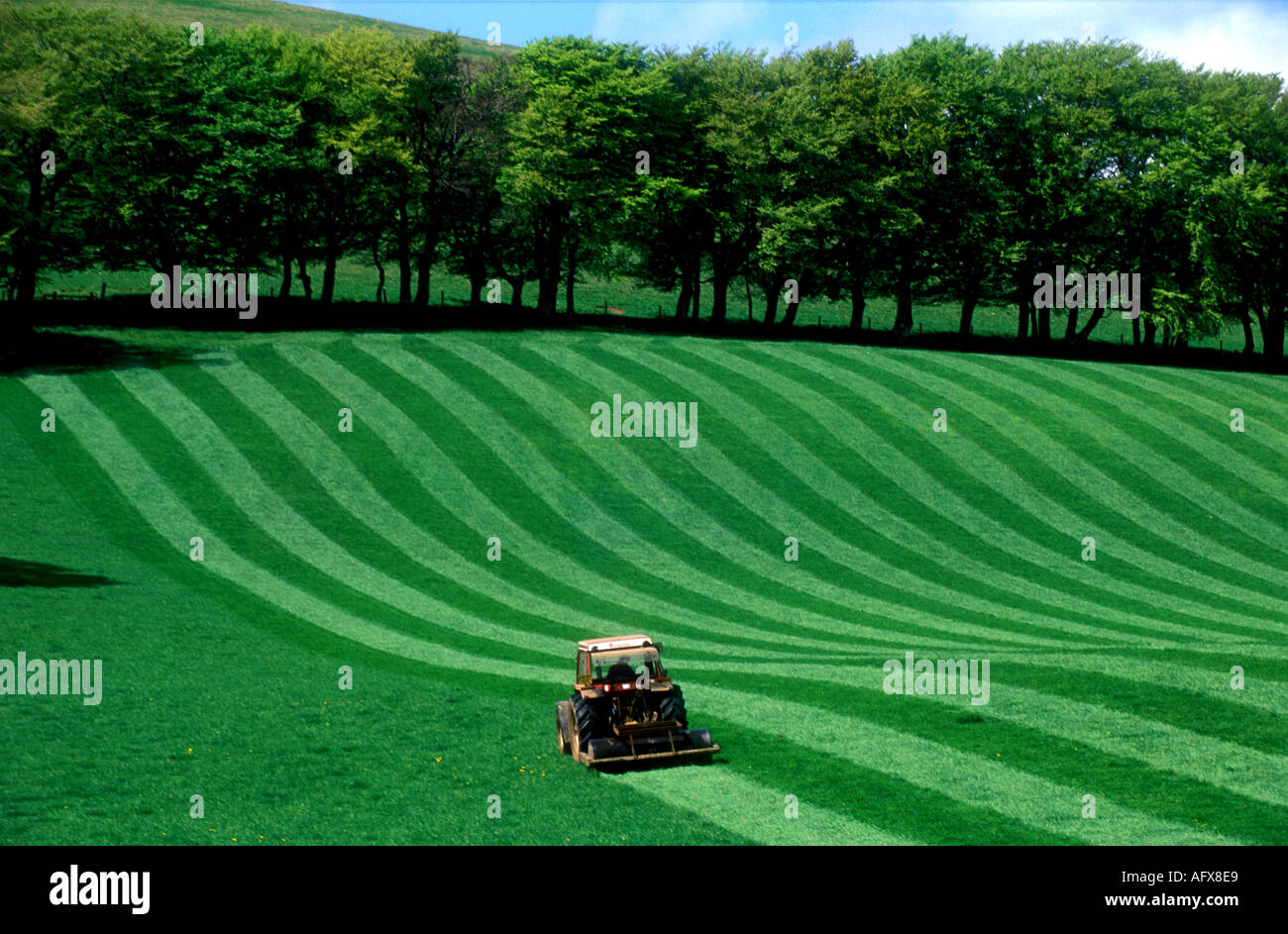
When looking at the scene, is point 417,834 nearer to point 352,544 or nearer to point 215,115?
point 352,544

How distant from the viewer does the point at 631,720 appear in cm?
1852

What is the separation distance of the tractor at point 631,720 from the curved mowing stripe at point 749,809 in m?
0.38

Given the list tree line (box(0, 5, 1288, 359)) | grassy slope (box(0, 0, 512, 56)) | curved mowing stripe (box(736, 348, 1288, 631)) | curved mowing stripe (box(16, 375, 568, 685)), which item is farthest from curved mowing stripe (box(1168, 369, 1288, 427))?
grassy slope (box(0, 0, 512, 56))

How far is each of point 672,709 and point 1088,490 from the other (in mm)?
36361

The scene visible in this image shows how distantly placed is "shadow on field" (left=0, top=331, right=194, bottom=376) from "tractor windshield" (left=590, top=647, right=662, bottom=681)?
158 ft

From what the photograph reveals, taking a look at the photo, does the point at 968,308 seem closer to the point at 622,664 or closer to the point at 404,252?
the point at 404,252

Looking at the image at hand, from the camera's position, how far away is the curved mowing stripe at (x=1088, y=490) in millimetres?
40562

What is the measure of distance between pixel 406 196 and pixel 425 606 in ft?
174

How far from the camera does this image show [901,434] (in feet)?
177

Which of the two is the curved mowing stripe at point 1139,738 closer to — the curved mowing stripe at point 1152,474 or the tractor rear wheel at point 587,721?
the tractor rear wheel at point 587,721

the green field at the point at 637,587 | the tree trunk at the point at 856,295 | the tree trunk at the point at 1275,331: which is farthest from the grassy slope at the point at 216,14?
the green field at the point at 637,587

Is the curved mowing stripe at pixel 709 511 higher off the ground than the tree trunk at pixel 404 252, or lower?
lower

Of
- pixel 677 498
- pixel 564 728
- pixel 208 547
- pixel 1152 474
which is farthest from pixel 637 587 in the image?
pixel 1152 474
